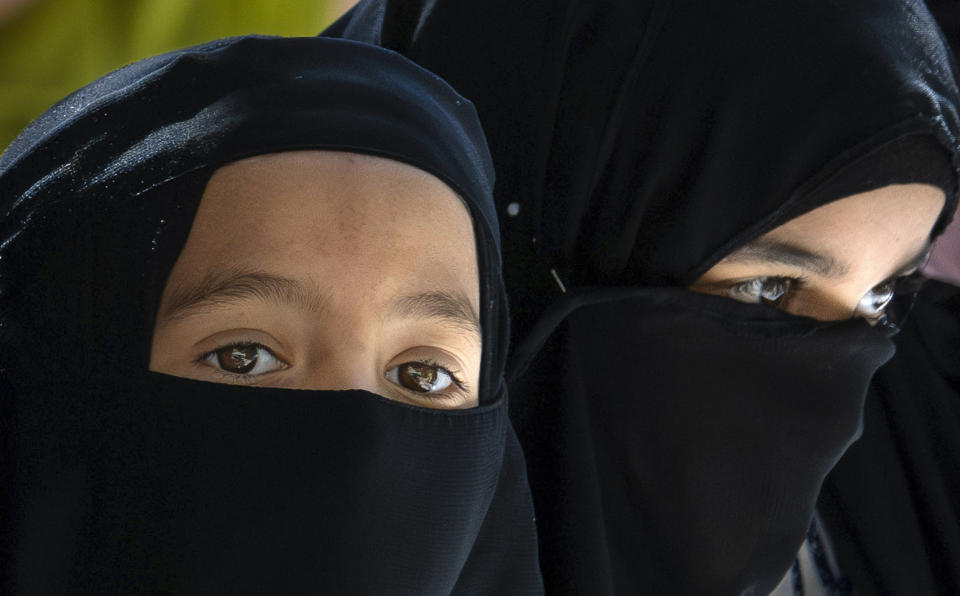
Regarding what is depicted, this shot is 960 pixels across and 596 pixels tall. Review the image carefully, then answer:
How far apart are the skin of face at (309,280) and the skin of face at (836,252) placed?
63 centimetres

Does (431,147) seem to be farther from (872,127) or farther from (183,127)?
(872,127)

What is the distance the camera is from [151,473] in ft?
3.60

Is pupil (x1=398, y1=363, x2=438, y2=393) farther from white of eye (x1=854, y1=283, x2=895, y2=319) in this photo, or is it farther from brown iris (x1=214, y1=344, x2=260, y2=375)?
white of eye (x1=854, y1=283, x2=895, y2=319)

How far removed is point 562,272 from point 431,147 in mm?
484

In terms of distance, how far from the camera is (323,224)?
1204 millimetres

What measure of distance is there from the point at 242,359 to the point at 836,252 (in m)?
0.94

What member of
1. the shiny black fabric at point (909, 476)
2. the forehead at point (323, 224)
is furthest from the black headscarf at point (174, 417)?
the shiny black fabric at point (909, 476)

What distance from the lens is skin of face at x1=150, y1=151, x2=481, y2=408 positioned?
1.17m

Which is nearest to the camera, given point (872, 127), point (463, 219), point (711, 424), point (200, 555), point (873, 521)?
point (200, 555)

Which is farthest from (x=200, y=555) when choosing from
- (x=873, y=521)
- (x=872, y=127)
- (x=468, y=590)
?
(x=873, y=521)

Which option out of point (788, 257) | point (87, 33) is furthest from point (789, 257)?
point (87, 33)

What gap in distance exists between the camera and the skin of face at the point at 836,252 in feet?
5.44

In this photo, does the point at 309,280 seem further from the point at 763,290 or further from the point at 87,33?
the point at 87,33

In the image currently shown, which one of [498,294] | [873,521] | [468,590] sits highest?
[498,294]
